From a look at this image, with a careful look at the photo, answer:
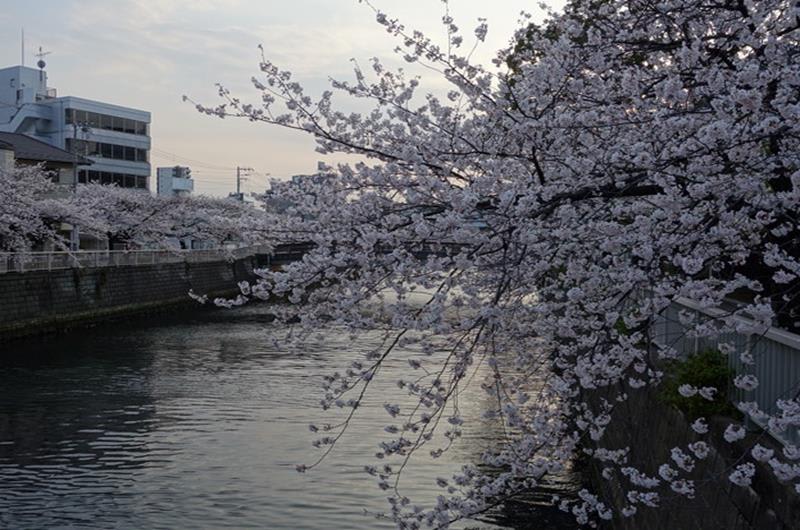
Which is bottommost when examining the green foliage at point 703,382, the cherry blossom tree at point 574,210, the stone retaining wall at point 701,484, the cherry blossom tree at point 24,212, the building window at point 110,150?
the stone retaining wall at point 701,484

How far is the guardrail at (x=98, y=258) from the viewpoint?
1120 inches

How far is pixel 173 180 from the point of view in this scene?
8225cm

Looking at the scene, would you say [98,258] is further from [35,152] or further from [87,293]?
[35,152]

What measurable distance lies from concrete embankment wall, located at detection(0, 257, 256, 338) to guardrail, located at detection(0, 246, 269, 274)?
0.27m

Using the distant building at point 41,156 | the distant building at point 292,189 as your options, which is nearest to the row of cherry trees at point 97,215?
the distant building at point 41,156

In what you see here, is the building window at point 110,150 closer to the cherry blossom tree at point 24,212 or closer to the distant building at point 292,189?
the cherry blossom tree at point 24,212

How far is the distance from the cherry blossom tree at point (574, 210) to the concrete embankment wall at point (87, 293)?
1571 centimetres

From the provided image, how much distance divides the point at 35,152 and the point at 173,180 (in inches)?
1487

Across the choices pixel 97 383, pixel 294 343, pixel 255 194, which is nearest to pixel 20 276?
pixel 97 383

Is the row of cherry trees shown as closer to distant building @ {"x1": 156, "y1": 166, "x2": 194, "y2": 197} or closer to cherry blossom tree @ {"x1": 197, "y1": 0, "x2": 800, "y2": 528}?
cherry blossom tree @ {"x1": 197, "y1": 0, "x2": 800, "y2": 528}

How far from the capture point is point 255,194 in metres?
8.55

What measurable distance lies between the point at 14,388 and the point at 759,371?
16629 millimetres

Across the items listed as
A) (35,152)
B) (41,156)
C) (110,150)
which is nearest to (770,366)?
(41,156)

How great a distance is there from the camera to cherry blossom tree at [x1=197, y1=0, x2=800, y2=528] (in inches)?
165
